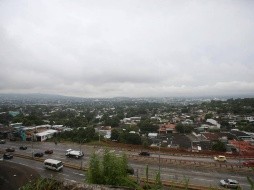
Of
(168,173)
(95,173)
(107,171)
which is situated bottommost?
(168,173)

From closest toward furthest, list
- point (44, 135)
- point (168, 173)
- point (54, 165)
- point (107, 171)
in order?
1. point (107, 171)
2. point (168, 173)
3. point (54, 165)
4. point (44, 135)

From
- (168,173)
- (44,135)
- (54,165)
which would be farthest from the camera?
(44,135)

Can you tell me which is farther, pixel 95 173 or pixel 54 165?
pixel 54 165

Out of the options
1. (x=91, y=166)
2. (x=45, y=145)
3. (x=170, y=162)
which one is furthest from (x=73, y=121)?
(x=91, y=166)

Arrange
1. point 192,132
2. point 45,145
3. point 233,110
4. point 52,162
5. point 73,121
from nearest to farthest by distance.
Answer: point 52,162 < point 45,145 < point 192,132 < point 73,121 < point 233,110

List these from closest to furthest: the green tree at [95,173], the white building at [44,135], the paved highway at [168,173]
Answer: the green tree at [95,173] < the paved highway at [168,173] < the white building at [44,135]

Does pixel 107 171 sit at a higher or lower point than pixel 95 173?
higher

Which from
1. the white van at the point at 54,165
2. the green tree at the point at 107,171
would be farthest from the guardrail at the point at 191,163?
the green tree at the point at 107,171

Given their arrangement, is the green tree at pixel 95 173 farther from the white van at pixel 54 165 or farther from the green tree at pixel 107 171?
the white van at pixel 54 165

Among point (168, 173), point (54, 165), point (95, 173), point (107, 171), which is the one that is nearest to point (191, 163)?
point (168, 173)

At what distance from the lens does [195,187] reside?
26453mm

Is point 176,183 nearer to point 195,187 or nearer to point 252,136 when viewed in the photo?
point 195,187

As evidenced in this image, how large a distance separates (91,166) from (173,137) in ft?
132

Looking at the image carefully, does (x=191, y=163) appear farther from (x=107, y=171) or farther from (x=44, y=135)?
(x=44, y=135)
